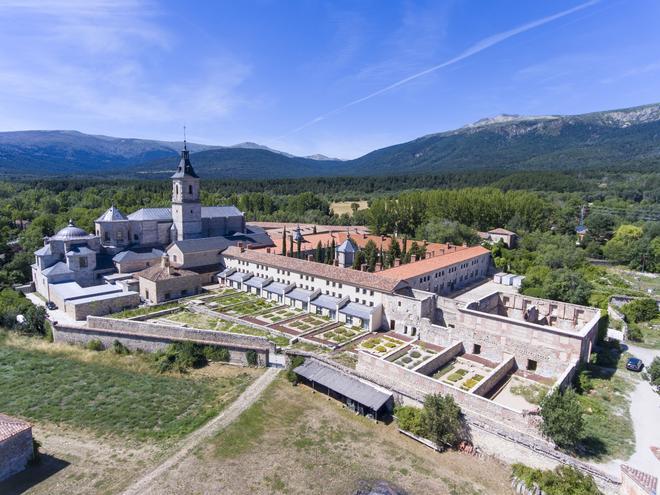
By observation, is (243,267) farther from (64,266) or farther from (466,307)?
(466,307)

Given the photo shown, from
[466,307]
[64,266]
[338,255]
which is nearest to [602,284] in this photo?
[466,307]

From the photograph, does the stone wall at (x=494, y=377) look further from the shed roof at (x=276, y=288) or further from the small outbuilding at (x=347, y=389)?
the shed roof at (x=276, y=288)

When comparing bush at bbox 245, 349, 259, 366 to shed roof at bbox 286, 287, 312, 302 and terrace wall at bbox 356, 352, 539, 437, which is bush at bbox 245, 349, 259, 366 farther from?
shed roof at bbox 286, 287, 312, 302

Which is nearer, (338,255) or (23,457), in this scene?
(23,457)

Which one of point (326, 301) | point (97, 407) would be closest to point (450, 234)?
point (326, 301)

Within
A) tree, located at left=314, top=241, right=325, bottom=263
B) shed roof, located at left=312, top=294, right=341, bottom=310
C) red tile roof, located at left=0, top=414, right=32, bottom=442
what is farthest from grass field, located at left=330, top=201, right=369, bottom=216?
red tile roof, located at left=0, top=414, right=32, bottom=442

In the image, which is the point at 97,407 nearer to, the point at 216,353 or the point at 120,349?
the point at 120,349
